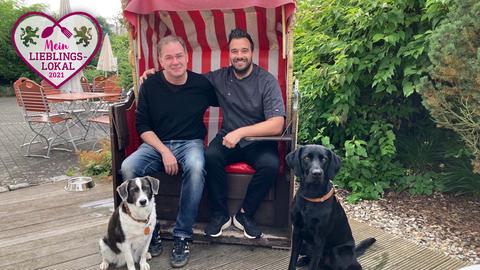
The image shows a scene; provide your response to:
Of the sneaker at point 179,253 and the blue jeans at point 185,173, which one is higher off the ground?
the blue jeans at point 185,173

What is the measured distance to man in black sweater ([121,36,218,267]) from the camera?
2.83 m

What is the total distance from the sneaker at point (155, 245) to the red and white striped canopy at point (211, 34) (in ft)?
4.00

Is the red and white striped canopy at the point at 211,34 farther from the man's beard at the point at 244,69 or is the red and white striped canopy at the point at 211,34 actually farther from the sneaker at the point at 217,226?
the sneaker at the point at 217,226

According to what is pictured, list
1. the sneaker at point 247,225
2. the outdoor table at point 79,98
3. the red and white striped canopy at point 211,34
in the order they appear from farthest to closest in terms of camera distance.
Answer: the outdoor table at point 79,98, the red and white striped canopy at point 211,34, the sneaker at point 247,225

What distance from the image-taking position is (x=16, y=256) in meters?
2.82

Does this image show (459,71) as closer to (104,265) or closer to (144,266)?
(144,266)

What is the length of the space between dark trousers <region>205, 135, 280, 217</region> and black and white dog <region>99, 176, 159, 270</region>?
0.53 meters

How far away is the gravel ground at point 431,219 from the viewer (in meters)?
3.10

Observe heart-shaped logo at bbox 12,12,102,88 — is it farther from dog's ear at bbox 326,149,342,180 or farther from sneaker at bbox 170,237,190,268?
dog's ear at bbox 326,149,342,180

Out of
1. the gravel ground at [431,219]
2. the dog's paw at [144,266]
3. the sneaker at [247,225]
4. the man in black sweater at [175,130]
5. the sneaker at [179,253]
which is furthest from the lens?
the gravel ground at [431,219]

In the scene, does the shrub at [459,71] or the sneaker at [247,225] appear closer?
the shrub at [459,71]

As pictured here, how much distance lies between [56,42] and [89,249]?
4.32 m

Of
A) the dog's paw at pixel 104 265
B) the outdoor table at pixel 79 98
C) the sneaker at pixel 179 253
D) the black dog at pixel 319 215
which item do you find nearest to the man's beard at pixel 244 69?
the black dog at pixel 319 215

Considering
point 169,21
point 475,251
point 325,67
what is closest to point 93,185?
point 169,21
